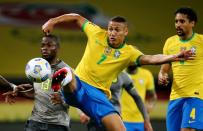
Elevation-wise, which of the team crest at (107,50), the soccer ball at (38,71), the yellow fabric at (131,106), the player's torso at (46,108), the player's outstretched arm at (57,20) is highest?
the player's outstretched arm at (57,20)

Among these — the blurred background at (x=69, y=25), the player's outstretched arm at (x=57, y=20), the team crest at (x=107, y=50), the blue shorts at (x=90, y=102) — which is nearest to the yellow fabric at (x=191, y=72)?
the team crest at (x=107, y=50)

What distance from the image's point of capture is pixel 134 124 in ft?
38.5

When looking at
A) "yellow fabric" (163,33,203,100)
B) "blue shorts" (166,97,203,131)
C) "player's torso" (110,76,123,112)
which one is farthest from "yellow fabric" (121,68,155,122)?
"yellow fabric" (163,33,203,100)

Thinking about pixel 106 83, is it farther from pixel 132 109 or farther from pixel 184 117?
pixel 132 109

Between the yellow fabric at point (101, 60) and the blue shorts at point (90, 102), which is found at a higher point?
the yellow fabric at point (101, 60)

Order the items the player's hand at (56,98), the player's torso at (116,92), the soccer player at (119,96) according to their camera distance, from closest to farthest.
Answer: the player's hand at (56,98) → the soccer player at (119,96) → the player's torso at (116,92)

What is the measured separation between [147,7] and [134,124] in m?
7.41

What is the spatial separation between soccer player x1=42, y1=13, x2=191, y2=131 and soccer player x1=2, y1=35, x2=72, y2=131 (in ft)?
0.94

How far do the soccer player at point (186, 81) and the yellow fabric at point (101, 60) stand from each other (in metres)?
0.62

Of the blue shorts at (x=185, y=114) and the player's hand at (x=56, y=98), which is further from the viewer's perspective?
the blue shorts at (x=185, y=114)

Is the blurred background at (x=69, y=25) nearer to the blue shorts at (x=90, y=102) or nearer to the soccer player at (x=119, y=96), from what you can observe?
the soccer player at (x=119, y=96)

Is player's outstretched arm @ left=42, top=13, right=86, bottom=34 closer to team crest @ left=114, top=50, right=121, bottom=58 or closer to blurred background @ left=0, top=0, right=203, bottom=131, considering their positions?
team crest @ left=114, top=50, right=121, bottom=58

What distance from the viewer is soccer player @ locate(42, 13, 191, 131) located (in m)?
8.34

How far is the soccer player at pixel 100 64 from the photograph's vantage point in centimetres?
834
